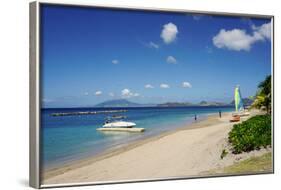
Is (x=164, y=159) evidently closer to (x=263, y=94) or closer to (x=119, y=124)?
(x=119, y=124)

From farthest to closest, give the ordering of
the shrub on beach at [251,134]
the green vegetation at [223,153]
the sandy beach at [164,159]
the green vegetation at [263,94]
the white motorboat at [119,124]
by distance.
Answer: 1. the green vegetation at [263,94]
2. the shrub on beach at [251,134]
3. the green vegetation at [223,153]
4. the white motorboat at [119,124]
5. the sandy beach at [164,159]

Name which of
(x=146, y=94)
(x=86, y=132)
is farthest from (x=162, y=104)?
(x=86, y=132)

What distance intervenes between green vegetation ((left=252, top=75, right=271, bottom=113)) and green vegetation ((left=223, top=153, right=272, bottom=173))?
31.7 inches

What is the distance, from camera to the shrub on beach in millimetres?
8852

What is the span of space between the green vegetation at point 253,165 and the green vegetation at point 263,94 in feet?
2.64

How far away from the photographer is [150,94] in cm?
819

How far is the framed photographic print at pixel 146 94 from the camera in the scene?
24.9 ft

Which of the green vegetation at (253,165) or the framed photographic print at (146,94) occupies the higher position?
the framed photographic print at (146,94)

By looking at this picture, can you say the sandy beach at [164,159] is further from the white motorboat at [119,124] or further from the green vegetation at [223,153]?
the white motorboat at [119,124]

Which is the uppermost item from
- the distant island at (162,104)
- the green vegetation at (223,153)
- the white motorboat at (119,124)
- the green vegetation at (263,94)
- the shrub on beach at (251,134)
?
the green vegetation at (263,94)

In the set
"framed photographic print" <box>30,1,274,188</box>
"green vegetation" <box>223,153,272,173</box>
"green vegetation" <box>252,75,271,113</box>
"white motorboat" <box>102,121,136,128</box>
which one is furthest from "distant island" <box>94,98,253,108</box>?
"green vegetation" <box>223,153,272,173</box>

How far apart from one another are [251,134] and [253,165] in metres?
0.49

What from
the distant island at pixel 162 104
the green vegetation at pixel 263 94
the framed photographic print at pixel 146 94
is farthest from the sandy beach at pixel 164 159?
the green vegetation at pixel 263 94

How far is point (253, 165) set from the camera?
8906 millimetres
